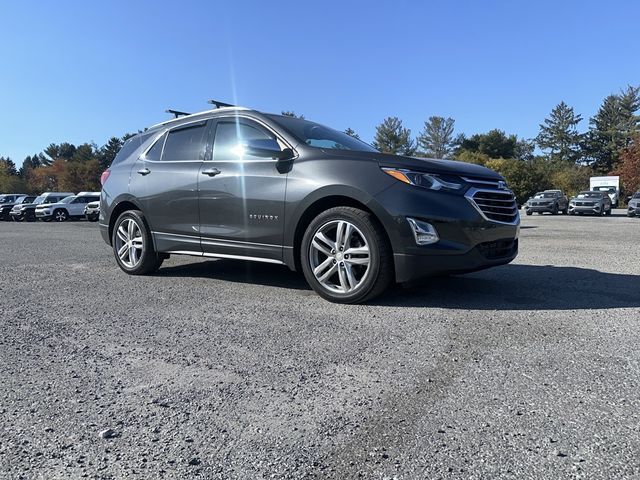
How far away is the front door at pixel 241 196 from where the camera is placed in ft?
15.8

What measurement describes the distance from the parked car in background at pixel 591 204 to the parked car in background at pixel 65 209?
3017cm

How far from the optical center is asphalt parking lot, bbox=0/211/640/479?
1.89 meters

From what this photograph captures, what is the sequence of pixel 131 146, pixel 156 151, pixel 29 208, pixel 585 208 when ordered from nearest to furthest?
1. pixel 156 151
2. pixel 131 146
3. pixel 585 208
4. pixel 29 208

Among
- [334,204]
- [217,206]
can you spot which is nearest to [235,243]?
[217,206]

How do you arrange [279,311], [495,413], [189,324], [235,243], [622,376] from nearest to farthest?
1. [495,413]
2. [622,376]
3. [189,324]
4. [279,311]
5. [235,243]

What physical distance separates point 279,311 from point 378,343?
1.16 m

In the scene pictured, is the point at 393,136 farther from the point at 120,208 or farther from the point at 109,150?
the point at 120,208

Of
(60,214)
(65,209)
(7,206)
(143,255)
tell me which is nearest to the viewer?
(143,255)

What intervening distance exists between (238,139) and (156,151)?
1.45m

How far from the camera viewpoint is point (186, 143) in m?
5.77

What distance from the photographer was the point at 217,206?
17.1 ft

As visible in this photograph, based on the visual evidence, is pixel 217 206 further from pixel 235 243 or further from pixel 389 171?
pixel 389 171

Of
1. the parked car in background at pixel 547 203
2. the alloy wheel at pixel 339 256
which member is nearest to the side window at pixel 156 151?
the alloy wheel at pixel 339 256

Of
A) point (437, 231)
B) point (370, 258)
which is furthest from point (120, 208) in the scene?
point (437, 231)
